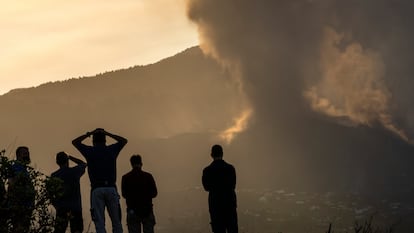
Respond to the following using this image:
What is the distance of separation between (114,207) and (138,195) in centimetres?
113

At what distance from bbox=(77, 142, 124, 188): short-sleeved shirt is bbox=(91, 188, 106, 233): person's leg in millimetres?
179

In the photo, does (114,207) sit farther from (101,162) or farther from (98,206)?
(101,162)

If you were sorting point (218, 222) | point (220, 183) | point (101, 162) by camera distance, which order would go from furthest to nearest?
point (218, 222), point (220, 183), point (101, 162)

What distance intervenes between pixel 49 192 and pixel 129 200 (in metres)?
6.26

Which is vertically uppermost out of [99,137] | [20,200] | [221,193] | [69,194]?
[99,137]

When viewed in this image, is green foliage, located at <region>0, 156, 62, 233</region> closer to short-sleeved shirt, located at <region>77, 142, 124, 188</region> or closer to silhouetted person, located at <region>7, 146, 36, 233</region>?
silhouetted person, located at <region>7, 146, 36, 233</region>

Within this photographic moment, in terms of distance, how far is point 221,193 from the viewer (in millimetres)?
23984

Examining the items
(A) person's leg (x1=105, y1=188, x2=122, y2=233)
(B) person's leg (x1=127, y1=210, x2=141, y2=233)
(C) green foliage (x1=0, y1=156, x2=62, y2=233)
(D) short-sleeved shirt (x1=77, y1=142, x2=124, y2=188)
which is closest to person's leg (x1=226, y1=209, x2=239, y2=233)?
(B) person's leg (x1=127, y1=210, x2=141, y2=233)

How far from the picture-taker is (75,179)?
22.4 metres

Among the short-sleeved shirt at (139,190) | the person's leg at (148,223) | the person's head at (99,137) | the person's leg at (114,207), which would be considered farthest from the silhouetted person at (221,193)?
the person's head at (99,137)

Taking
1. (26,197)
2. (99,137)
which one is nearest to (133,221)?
(99,137)

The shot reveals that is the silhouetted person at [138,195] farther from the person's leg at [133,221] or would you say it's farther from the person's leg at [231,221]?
the person's leg at [231,221]

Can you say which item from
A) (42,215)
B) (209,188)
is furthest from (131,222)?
(42,215)

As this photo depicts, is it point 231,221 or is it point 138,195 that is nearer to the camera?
point 138,195
